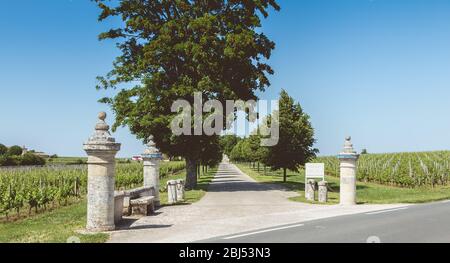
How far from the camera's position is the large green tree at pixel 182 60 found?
25.2 m

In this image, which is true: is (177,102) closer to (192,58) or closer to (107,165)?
(192,58)

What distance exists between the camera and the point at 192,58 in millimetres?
25516

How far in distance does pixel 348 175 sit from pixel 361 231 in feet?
26.6

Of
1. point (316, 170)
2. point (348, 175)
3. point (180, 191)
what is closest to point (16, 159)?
point (180, 191)

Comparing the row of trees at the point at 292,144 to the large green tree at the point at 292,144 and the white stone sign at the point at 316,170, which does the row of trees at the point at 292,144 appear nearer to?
the large green tree at the point at 292,144

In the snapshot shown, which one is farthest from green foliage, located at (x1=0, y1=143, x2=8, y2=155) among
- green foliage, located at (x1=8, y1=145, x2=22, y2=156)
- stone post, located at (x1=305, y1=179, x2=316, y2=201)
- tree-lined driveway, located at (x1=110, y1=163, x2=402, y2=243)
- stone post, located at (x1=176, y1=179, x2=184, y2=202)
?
stone post, located at (x1=305, y1=179, x2=316, y2=201)

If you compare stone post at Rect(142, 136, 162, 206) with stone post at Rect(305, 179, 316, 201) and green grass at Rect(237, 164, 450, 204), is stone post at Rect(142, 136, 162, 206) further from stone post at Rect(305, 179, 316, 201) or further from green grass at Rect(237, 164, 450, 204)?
stone post at Rect(305, 179, 316, 201)

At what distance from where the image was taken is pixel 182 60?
1077 inches

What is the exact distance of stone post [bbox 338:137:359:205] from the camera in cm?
1761

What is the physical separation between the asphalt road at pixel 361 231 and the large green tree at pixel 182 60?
47.7ft

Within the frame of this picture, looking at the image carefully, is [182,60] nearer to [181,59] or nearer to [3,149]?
[181,59]

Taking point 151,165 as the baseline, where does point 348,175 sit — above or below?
below
